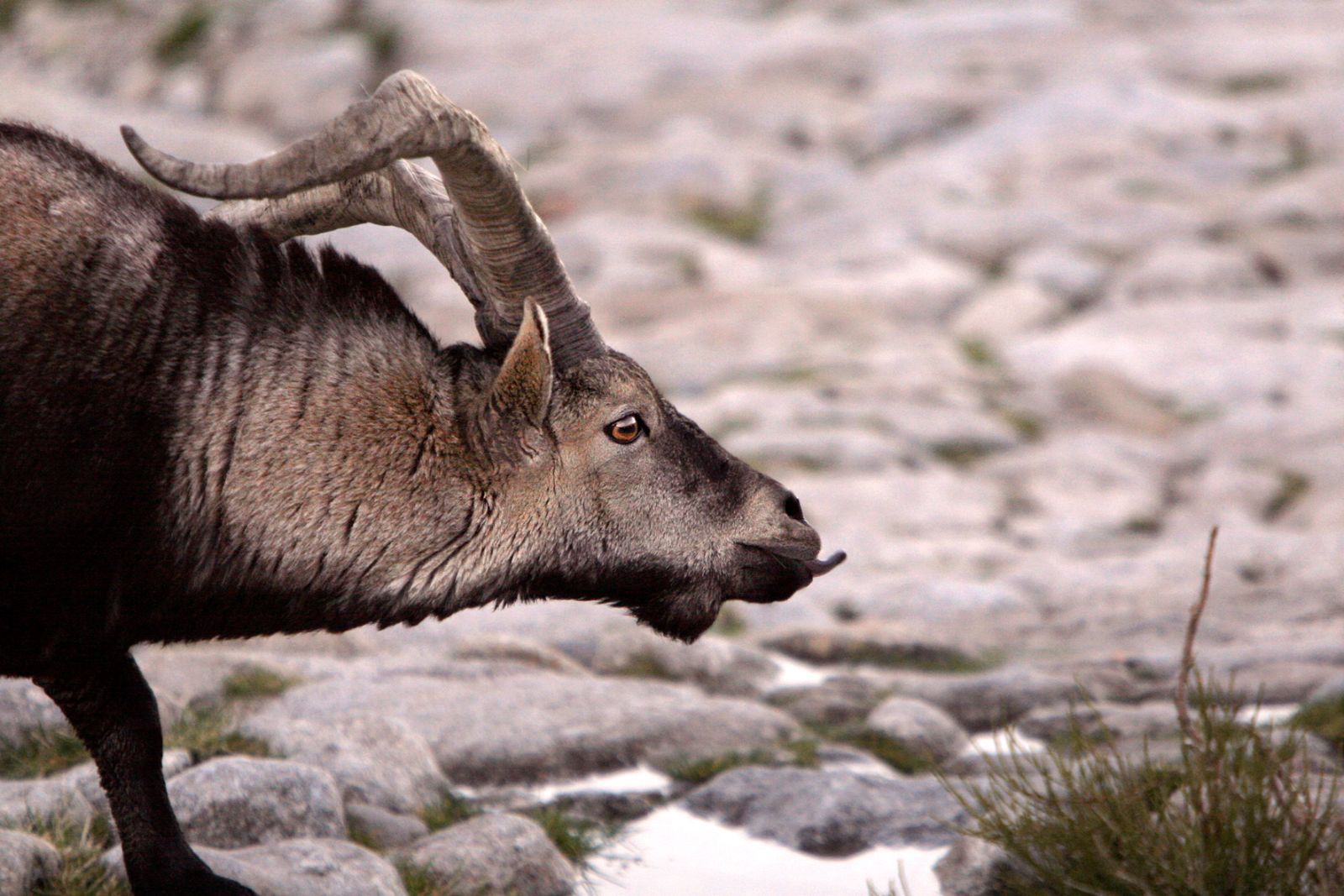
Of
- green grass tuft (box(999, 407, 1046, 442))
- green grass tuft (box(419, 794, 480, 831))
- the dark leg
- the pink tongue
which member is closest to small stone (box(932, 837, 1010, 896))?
the pink tongue

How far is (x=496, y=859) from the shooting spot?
22.3 ft

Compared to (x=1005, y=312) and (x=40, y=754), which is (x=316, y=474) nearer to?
(x=40, y=754)

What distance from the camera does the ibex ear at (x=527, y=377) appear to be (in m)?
5.66

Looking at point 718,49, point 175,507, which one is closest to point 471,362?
point 175,507

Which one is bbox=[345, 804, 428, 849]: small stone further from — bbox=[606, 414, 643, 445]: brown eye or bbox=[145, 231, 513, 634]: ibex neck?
bbox=[606, 414, 643, 445]: brown eye

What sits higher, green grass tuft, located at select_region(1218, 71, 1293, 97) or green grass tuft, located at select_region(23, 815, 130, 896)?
green grass tuft, located at select_region(1218, 71, 1293, 97)

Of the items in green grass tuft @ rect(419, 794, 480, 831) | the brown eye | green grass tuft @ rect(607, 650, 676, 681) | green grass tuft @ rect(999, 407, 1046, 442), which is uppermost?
green grass tuft @ rect(999, 407, 1046, 442)

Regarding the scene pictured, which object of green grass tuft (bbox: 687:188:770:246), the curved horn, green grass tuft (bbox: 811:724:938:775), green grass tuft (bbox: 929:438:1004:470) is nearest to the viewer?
Answer: the curved horn

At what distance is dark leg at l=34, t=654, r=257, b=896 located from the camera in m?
6.04

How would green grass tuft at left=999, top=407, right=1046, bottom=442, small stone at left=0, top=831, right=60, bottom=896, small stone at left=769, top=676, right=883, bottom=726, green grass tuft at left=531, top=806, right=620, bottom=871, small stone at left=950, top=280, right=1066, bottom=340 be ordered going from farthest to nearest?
small stone at left=950, top=280, right=1066, bottom=340, green grass tuft at left=999, top=407, right=1046, bottom=442, small stone at left=769, top=676, right=883, bottom=726, green grass tuft at left=531, top=806, right=620, bottom=871, small stone at left=0, top=831, right=60, bottom=896

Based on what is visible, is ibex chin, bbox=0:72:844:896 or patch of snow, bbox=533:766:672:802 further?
patch of snow, bbox=533:766:672:802

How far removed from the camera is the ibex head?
5.80 m

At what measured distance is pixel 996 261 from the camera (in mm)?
27188

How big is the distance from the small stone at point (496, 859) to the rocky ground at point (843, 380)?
0.02 meters
